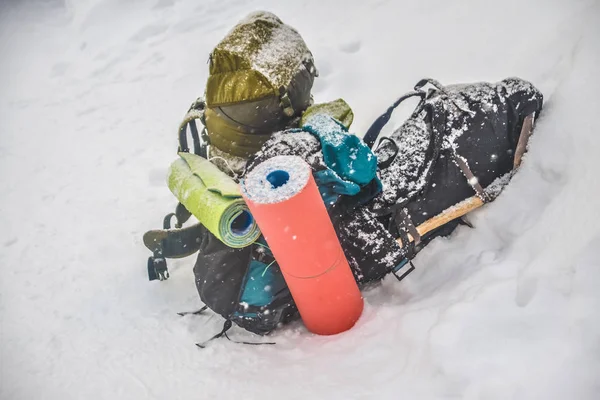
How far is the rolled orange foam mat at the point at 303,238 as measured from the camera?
67.1 inches

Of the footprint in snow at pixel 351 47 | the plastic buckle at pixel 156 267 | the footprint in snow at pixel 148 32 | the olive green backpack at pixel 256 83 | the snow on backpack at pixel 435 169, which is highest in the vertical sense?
the olive green backpack at pixel 256 83

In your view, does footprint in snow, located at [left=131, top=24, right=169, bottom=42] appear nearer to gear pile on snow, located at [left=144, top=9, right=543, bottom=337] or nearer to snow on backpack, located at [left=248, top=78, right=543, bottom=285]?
gear pile on snow, located at [left=144, top=9, right=543, bottom=337]

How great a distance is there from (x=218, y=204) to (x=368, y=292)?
92 centimetres

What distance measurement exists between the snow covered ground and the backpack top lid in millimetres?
1119

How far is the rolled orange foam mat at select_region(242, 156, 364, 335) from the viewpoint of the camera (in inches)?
67.1

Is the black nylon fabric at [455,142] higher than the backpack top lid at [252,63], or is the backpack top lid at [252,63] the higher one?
the backpack top lid at [252,63]

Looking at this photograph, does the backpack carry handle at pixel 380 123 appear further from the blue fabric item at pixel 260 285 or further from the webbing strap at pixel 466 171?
the blue fabric item at pixel 260 285

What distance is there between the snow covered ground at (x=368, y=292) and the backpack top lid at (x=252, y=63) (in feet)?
→ 3.67

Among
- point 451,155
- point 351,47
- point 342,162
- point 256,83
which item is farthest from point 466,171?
point 351,47

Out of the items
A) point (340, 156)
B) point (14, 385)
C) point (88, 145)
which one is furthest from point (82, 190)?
point (340, 156)

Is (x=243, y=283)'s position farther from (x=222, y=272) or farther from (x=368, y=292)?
(x=368, y=292)

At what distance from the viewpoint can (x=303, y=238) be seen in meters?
1.78

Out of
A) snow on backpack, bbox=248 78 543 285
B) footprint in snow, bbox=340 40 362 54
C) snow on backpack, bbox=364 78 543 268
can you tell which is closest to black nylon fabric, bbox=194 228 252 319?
snow on backpack, bbox=248 78 543 285

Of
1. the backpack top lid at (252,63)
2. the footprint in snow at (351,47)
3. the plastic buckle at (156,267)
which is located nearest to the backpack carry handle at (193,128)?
the backpack top lid at (252,63)
